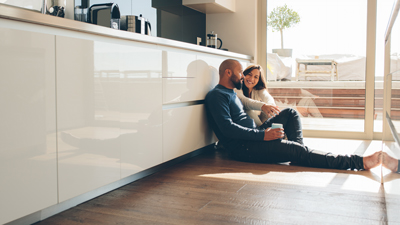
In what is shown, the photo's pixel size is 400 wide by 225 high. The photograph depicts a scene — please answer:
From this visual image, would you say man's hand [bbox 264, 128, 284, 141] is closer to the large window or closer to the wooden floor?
the wooden floor

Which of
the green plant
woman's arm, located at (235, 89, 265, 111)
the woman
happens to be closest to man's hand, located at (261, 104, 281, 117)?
woman's arm, located at (235, 89, 265, 111)

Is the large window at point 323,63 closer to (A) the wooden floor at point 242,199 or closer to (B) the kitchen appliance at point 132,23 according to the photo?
(A) the wooden floor at point 242,199

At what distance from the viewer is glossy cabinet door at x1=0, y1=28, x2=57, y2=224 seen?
1.43 m

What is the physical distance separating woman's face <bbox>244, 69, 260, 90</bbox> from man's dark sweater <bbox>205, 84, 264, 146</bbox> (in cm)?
37

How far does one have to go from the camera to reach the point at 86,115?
184cm

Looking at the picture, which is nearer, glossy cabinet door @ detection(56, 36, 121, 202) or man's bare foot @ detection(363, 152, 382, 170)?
glossy cabinet door @ detection(56, 36, 121, 202)

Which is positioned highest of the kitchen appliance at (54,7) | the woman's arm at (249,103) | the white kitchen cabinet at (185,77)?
the kitchen appliance at (54,7)

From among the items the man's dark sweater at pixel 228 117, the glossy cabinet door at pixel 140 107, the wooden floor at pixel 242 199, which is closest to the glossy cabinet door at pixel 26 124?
the wooden floor at pixel 242 199

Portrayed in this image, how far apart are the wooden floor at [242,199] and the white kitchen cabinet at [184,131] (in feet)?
0.54

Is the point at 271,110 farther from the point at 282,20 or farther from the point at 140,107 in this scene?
the point at 282,20

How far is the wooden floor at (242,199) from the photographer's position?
1.75 meters

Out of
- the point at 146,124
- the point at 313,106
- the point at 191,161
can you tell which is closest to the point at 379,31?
the point at 313,106

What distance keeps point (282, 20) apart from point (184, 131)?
2.34 m

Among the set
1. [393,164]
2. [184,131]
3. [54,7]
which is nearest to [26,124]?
[54,7]
